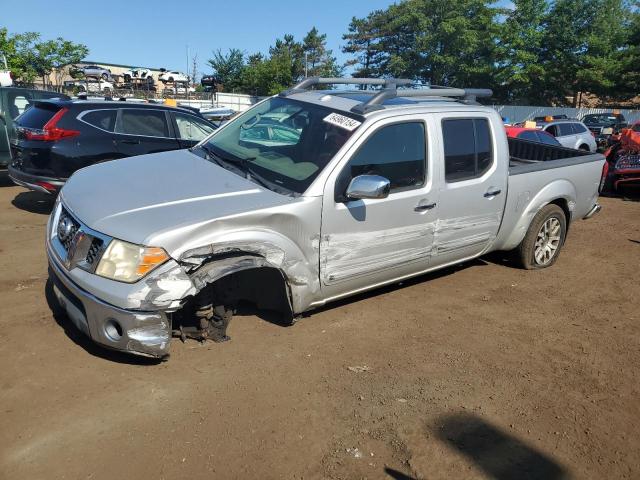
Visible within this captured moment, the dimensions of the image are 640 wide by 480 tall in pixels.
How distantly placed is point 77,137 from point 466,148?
5.28 metres

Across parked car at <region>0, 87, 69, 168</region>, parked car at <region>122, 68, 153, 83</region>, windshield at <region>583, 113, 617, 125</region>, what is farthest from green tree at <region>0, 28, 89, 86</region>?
windshield at <region>583, 113, 617, 125</region>

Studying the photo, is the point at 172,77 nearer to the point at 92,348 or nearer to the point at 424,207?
the point at 424,207

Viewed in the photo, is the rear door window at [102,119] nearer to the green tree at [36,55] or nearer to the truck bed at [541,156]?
the truck bed at [541,156]

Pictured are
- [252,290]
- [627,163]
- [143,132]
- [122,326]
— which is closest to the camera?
[122,326]

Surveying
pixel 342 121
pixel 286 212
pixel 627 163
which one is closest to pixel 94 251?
pixel 286 212

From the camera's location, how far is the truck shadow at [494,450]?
2.61 meters

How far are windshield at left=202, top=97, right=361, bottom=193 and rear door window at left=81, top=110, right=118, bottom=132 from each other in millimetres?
3372

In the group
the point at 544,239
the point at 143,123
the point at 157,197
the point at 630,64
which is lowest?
the point at 544,239

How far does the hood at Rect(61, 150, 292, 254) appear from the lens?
2.98 metres

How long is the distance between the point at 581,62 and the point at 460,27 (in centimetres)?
1255

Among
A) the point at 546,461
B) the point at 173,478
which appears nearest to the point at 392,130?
the point at 546,461

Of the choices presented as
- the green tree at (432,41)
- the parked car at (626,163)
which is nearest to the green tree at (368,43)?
the green tree at (432,41)

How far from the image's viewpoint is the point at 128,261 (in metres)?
2.90

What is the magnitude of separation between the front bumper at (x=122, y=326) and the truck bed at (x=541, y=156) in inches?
145
